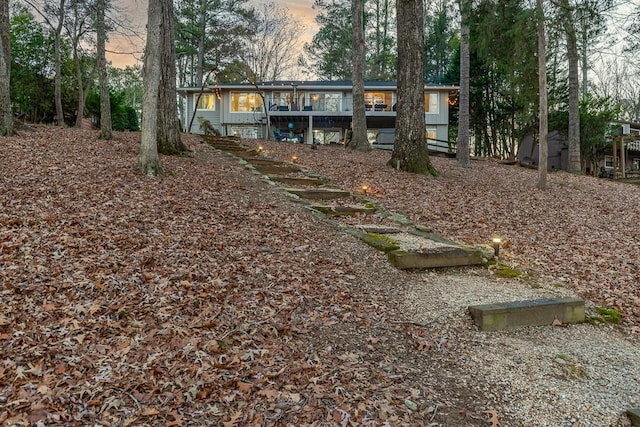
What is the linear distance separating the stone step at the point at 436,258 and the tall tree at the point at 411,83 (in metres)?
5.51

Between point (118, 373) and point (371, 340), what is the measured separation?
1831mm

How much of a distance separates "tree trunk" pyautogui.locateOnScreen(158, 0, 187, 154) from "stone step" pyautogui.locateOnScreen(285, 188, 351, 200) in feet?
12.3

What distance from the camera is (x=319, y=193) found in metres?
7.95

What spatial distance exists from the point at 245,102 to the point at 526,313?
24.7m

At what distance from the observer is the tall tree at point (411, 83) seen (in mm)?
10312

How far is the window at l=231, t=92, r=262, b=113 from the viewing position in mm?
26203

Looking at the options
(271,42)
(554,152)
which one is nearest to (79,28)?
(271,42)

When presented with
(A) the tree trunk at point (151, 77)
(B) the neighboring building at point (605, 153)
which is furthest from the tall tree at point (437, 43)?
(A) the tree trunk at point (151, 77)

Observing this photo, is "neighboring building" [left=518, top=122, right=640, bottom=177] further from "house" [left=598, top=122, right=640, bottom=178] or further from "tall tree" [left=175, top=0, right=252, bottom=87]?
"tall tree" [left=175, top=0, right=252, bottom=87]

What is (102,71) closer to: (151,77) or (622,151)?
(151,77)

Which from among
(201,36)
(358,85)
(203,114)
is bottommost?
(358,85)

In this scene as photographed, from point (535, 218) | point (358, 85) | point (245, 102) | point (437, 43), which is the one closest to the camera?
point (535, 218)

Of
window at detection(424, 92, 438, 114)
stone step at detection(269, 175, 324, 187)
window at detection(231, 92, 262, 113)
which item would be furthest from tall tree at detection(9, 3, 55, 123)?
window at detection(424, 92, 438, 114)

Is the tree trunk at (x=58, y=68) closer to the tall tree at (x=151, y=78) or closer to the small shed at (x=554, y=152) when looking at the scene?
the tall tree at (x=151, y=78)
